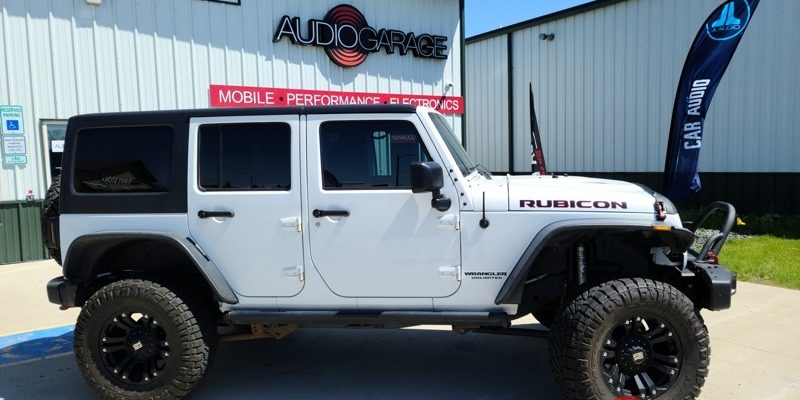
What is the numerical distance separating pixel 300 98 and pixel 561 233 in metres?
8.32

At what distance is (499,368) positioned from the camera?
4.47 metres

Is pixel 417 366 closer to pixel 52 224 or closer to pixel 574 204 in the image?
pixel 574 204

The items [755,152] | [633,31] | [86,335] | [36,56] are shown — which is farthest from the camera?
[633,31]

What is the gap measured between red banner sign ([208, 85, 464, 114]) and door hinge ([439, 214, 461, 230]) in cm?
659

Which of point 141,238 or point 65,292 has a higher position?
point 141,238

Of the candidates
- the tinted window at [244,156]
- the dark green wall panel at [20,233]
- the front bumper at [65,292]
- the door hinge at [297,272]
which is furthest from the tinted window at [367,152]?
the dark green wall panel at [20,233]

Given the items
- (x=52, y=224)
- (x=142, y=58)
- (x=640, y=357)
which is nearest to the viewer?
(x=640, y=357)

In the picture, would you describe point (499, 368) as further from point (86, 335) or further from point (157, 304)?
point (86, 335)

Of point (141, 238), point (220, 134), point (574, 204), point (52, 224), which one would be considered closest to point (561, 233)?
point (574, 204)

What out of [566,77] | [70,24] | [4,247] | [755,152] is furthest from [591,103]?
[4,247]

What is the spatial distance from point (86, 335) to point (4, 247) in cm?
620

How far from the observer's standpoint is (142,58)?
9.38 metres

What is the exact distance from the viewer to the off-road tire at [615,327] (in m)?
3.40

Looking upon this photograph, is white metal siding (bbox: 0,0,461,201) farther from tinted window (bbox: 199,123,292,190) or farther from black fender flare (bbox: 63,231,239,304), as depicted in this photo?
tinted window (bbox: 199,123,292,190)
